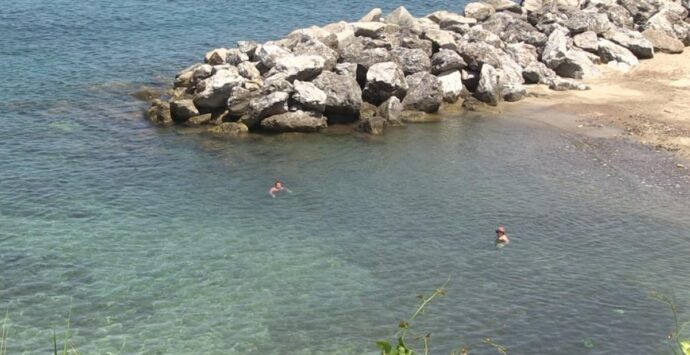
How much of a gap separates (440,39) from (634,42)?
1191cm

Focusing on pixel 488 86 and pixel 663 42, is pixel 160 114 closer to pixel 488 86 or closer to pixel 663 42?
pixel 488 86

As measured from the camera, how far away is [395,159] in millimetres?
32062

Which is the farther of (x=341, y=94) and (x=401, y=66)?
(x=401, y=66)

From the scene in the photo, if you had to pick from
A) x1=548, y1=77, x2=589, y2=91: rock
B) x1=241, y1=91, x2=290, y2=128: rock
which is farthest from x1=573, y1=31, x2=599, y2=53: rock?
x1=241, y1=91, x2=290, y2=128: rock

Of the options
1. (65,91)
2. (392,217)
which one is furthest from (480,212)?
(65,91)

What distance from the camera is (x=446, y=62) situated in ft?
125

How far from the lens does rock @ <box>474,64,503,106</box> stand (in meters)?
37.8

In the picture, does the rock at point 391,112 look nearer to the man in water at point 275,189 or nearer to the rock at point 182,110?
the rock at point 182,110

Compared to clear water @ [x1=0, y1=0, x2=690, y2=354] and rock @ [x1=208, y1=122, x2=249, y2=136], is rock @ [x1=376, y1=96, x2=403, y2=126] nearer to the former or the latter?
clear water @ [x1=0, y1=0, x2=690, y2=354]

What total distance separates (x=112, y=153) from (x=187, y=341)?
14.4 m

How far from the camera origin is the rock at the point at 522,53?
41.5 meters

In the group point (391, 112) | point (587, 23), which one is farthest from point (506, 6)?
point (391, 112)

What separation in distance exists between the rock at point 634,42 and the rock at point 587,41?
5.02ft

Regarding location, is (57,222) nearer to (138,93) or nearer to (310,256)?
(310,256)
